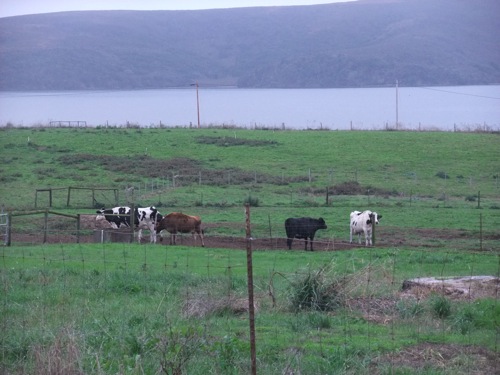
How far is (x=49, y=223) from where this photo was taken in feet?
114

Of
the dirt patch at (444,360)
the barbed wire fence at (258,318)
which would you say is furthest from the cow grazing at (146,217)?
the dirt patch at (444,360)

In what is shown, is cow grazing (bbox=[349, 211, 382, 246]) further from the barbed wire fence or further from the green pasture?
the green pasture

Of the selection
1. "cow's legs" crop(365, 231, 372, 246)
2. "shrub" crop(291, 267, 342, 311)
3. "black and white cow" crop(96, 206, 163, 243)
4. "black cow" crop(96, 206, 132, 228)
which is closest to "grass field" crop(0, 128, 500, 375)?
"shrub" crop(291, 267, 342, 311)

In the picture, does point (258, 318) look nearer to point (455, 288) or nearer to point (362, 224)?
point (455, 288)

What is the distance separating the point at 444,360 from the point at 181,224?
21.8 meters

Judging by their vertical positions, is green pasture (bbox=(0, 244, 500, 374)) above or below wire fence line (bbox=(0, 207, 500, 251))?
above

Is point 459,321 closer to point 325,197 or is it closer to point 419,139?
point 325,197

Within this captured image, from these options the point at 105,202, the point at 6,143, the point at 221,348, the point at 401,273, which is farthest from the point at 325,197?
the point at 221,348

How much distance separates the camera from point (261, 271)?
70.0 feet

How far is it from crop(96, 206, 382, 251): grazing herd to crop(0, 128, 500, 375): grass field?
3.34 ft

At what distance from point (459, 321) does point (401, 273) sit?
7652 mm

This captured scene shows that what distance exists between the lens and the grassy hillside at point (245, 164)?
A: 1865 inches

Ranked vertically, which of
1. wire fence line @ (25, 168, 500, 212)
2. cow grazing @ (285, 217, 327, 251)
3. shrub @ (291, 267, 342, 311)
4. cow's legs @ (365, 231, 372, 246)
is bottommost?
cow's legs @ (365, 231, 372, 246)

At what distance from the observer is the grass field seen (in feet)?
33.7
